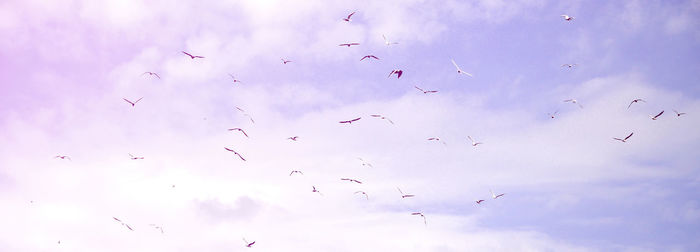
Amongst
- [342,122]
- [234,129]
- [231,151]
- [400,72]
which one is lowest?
[231,151]

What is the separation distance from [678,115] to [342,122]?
133 ft

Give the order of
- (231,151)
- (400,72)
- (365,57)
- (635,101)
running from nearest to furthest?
1. (231,151)
2. (400,72)
3. (365,57)
4. (635,101)

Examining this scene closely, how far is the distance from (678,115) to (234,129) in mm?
51410

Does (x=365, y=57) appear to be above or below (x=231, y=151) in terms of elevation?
above

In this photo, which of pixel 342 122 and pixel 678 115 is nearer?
pixel 342 122

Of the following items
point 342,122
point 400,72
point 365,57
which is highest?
point 365,57

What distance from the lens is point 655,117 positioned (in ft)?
138

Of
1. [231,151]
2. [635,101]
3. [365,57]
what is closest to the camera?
[231,151]

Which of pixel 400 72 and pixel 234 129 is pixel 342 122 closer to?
pixel 400 72

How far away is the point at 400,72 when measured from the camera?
3641cm

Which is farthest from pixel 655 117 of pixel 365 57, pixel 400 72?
pixel 365 57

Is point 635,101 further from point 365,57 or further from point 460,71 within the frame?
point 365,57

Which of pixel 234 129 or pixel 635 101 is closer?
pixel 234 129

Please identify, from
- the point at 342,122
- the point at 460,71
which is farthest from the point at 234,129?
the point at 460,71
